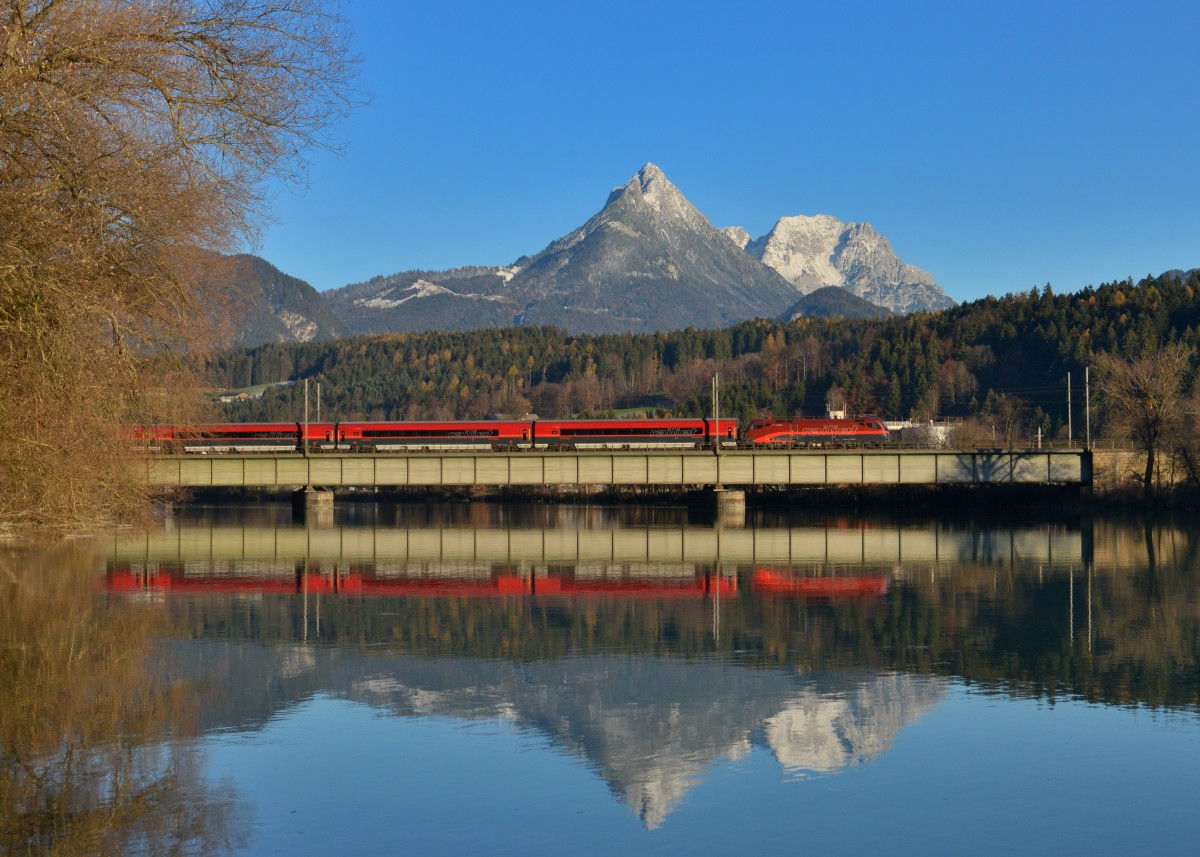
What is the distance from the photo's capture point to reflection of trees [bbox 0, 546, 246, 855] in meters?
13.6

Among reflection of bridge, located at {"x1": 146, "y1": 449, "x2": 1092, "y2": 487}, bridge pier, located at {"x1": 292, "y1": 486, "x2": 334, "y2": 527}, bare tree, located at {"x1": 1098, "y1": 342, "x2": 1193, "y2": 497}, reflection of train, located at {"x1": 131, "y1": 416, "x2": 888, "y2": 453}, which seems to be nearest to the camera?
bare tree, located at {"x1": 1098, "y1": 342, "x2": 1193, "y2": 497}

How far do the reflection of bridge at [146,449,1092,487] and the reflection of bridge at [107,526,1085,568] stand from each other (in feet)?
55.8

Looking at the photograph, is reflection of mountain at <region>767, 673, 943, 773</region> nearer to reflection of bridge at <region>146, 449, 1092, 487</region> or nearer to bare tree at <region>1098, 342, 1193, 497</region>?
reflection of bridge at <region>146, 449, 1092, 487</region>

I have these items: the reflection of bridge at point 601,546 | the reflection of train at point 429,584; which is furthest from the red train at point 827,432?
the reflection of train at point 429,584

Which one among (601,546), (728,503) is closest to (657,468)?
(728,503)

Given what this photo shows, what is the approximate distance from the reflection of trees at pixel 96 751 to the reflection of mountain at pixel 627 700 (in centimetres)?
121

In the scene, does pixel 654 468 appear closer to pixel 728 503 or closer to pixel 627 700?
pixel 728 503

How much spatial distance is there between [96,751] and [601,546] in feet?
132

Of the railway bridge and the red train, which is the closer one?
the railway bridge

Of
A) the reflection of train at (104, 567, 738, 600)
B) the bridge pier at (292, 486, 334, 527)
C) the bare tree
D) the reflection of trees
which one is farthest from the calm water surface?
the bare tree

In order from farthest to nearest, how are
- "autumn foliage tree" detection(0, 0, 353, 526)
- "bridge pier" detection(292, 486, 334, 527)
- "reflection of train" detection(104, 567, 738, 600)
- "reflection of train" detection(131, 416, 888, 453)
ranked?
"reflection of train" detection(131, 416, 888, 453), "bridge pier" detection(292, 486, 334, 527), "reflection of train" detection(104, 567, 738, 600), "autumn foliage tree" detection(0, 0, 353, 526)

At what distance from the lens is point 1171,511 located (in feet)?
265

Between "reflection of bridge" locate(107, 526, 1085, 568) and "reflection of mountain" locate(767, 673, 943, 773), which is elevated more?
"reflection of mountain" locate(767, 673, 943, 773)

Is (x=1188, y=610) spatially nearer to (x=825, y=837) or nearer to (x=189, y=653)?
(x=825, y=837)
